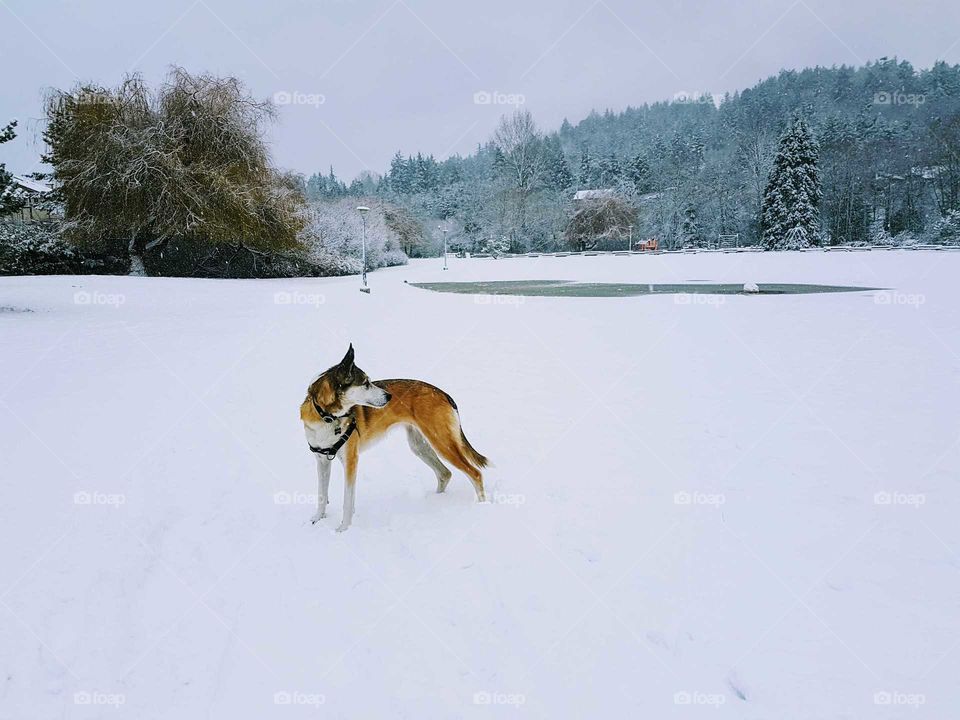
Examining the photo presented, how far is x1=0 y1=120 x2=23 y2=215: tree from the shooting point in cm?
1352

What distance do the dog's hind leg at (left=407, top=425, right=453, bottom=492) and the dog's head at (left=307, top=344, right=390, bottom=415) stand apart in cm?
98

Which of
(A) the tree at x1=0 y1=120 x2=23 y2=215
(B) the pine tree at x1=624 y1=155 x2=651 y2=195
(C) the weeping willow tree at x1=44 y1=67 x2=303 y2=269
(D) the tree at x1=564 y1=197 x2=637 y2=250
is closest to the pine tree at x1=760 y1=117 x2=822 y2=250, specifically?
(D) the tree at x1=564 y1=197 x2=637 y2=250

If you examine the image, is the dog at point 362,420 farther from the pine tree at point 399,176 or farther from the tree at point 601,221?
the pine tree at point 399,176

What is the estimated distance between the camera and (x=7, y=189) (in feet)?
46.5

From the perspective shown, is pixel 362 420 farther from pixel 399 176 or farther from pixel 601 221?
pixel 399 176

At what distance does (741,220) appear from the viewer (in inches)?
2375

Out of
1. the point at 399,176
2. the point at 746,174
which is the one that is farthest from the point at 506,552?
the point at 399,176

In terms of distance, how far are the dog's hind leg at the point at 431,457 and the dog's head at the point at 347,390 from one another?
3.20ft

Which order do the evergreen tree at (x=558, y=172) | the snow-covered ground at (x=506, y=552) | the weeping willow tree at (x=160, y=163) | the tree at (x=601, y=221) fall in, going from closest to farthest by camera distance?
the snow-covered ground at (x=506, y=552)
the weeping willow tree at (x=160, y=163)
the tree at (x=601, y=221)
the evergreen tree at (x=558, y=172)

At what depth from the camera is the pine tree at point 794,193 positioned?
1970 inches

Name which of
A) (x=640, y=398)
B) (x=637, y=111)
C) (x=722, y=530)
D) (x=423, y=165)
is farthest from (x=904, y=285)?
(x=637, y=111)

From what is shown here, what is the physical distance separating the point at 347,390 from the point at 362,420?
0.38 metres

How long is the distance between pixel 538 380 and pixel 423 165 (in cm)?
10443

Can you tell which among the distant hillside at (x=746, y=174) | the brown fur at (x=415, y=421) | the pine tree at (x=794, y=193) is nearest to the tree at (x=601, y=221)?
the distant hillside at (x=746, y=174)
